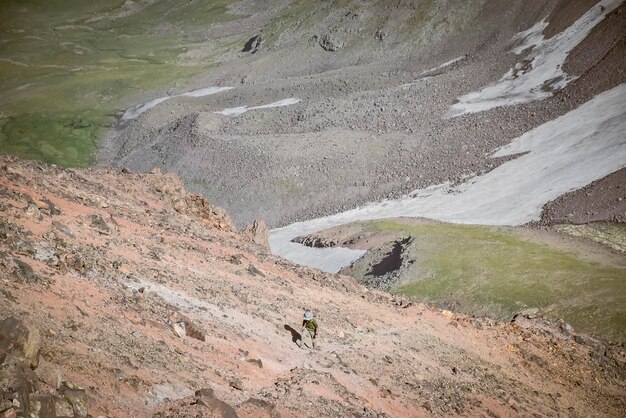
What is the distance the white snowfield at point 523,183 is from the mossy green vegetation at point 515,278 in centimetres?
783

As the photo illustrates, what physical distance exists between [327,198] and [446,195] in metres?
14.7

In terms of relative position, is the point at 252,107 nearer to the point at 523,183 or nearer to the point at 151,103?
the point at 151,103

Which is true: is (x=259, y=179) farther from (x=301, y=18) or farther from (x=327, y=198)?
(x=301, y=18)

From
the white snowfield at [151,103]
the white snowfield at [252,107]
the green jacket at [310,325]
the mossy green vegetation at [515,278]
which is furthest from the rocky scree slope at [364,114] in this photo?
the green jacket at [310,325]

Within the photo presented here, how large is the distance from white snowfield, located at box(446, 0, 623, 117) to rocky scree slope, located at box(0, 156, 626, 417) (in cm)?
5704

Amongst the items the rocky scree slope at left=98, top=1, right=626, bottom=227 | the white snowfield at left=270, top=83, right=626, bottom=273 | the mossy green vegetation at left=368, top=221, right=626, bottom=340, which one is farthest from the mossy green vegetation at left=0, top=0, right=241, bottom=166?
the mossy green vegetation at left=368, top=221, right=626, bottom=340

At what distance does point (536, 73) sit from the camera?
8881 cm

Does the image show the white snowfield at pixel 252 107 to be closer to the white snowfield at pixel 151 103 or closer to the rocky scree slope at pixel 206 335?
the white snowfield at pixel 151 103

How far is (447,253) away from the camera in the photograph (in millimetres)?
48031

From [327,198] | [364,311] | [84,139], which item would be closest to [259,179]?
[327,198]

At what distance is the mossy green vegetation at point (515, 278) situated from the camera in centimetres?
3591

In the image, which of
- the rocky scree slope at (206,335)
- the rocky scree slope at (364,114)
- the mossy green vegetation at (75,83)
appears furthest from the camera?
the mossy green vegetation at (75,83)

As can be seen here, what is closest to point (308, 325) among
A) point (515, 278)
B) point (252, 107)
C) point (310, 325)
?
point (310, 325)

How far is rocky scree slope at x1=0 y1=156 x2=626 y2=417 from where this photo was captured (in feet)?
48.0
